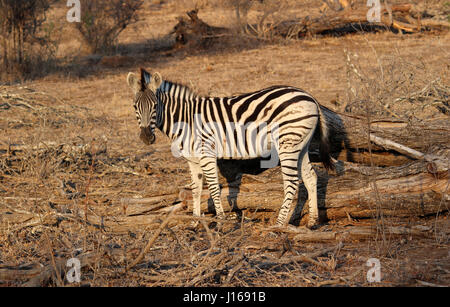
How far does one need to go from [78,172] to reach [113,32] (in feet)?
34.9

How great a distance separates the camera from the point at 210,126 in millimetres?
6070

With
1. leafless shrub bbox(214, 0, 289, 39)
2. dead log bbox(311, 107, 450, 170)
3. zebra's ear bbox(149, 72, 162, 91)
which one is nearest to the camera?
zebra's ear bbox(149, 72, 162, 91)

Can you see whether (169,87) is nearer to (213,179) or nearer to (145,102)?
(145,102)

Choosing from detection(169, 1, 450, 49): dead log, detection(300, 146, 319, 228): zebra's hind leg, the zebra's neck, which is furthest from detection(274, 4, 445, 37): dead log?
detection(300, 146, 319, 228): zebra's hind leg

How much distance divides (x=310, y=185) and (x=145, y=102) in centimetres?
204

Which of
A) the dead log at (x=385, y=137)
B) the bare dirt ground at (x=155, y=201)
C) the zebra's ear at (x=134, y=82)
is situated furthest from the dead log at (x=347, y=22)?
the zebra's ear at (x=134, y=82)

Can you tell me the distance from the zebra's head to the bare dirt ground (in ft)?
2.49

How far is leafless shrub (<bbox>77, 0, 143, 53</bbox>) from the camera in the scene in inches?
672

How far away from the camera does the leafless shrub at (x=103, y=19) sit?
17.1 metres

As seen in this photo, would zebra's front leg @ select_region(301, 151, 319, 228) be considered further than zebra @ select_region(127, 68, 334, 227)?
Yes

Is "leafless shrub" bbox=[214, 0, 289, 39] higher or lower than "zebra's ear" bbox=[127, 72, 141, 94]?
higher

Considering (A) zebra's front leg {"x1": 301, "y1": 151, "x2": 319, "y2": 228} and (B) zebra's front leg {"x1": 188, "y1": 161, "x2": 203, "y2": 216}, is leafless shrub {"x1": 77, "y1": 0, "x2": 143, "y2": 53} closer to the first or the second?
(B) zebra's front leg {"x1": 188, "y1": 161, "x2": 203, "y2": 216}

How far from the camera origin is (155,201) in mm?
6164
